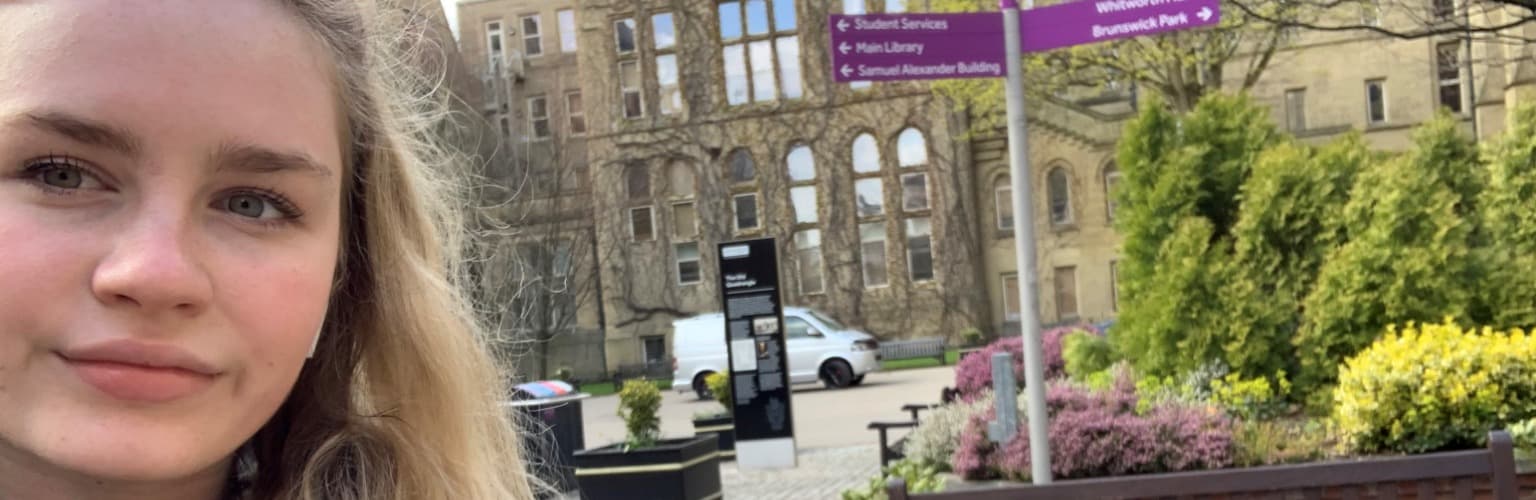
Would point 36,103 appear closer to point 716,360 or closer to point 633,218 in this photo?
point 716,360

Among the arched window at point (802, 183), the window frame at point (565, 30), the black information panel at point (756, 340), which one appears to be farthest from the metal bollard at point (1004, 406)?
the window frame at point (565, 30)

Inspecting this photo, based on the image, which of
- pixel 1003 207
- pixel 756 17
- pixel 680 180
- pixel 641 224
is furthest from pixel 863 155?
pixel 641 224

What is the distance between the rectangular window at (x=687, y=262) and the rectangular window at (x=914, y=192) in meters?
6.50

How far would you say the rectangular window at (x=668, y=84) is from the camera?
39375 mm

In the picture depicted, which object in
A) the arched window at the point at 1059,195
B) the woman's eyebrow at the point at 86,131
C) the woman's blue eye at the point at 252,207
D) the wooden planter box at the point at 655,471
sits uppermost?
the arched window at the point at 1059,195

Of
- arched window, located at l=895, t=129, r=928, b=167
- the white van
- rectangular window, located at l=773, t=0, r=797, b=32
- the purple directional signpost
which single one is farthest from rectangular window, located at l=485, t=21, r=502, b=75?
the purple directional signpost

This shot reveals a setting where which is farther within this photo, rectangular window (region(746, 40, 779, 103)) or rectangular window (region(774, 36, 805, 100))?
rectangular window (region(746, 40, 779, 103))

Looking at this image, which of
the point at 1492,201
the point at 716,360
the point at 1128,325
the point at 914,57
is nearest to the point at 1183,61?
the point at 1492,201

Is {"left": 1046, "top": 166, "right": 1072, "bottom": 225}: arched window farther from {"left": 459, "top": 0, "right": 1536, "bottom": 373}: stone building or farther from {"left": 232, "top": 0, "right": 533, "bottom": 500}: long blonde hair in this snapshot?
{"left": 232, "top": 0, "right": 533, "bottom": 500}: long blonde hair

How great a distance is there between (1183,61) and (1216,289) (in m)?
9.66

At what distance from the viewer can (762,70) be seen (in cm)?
3894

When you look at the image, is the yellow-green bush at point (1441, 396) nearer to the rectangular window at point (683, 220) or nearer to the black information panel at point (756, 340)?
the black information panel at point (756, 340)

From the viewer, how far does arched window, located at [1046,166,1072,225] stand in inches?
1460

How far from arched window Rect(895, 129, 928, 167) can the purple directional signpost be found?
3099 cm
